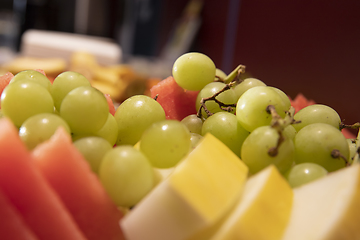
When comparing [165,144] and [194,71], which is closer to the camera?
[165,144]

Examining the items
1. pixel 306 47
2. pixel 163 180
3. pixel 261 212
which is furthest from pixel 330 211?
pixel 306 47

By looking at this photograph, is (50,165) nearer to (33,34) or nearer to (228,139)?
(228,139)

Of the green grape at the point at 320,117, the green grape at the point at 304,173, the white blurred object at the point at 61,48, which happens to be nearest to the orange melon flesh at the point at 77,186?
the green grape at the point at 304,173

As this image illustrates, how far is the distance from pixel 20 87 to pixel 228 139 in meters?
0.30

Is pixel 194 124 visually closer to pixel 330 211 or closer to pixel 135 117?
pixel 135 117

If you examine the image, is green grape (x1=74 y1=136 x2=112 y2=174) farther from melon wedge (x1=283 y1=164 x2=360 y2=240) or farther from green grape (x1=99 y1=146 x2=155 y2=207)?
melon wedge (x1=283 y1=164 x2=360 y2=240)

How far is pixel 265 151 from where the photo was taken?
14.1 inches

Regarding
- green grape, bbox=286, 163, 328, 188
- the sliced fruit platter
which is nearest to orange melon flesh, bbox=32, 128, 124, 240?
the sliced fruit platter

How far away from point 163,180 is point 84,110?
131mm

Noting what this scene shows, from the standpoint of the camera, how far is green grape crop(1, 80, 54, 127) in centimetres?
37

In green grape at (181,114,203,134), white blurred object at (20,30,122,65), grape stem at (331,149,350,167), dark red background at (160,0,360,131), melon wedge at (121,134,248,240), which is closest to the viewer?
melon wedge at (121,134,248,240)

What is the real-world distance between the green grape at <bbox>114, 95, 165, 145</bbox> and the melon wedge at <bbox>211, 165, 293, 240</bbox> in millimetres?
197

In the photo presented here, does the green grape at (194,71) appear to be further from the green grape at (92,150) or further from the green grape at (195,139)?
the green grape at (92,150)

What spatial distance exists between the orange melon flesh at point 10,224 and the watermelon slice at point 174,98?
351mm
